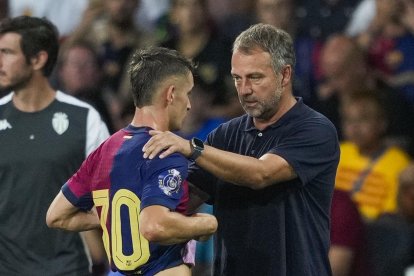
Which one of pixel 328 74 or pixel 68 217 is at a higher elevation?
pixel 68 217

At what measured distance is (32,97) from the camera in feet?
23.1

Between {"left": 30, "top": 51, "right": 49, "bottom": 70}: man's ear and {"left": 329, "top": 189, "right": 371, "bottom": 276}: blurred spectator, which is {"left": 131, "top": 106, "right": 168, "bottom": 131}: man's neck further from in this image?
{"left": 329, "top": 189, "right": 371, "bottom": 276}: blurred spectator

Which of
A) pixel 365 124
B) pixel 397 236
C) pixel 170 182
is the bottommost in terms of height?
pixel 397 236

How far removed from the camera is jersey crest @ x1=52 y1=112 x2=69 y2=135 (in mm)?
6957

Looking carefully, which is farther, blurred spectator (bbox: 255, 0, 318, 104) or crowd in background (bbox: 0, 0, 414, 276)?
blurred spectator (bbox: 255, 0, 318, 104)

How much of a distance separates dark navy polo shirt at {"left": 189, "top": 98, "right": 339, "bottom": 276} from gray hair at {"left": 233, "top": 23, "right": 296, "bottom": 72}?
0.25 m

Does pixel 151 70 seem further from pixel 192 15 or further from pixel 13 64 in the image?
pixel 192 15

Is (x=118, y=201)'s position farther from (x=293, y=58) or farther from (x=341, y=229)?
(x=341, y=229)

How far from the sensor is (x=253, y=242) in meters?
5.70

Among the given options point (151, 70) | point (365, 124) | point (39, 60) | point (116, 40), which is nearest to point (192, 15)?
point (116, 40)

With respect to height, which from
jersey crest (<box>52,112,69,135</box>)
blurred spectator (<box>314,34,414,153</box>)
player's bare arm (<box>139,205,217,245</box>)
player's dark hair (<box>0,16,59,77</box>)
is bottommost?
blurred spectator (<box>314,34,414,153</box>)

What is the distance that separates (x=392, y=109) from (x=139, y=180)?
4.13 m

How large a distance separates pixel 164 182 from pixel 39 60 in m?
2.34

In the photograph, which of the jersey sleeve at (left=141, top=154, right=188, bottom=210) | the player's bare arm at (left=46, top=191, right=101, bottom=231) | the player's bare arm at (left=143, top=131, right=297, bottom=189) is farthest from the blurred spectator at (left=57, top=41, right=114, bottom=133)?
the jersey sleeve at (left=141, top=154, right=188, bottom=210)
